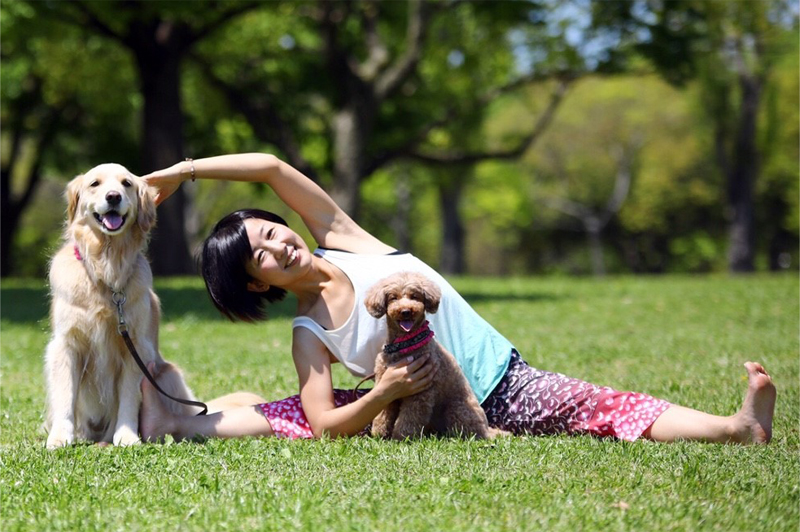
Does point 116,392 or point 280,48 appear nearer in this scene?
point 116,392

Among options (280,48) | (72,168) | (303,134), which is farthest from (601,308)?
(72,168)

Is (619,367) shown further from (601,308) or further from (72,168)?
(72,168)

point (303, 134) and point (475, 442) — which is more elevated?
point (303, 134)

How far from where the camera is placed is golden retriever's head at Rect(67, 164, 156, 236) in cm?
487

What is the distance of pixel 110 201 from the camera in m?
4.85

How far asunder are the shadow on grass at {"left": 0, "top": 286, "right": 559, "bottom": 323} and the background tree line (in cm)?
108

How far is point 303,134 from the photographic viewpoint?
25.8 metres

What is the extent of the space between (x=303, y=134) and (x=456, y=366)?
2146 cm

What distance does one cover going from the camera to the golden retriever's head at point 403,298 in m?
4.53

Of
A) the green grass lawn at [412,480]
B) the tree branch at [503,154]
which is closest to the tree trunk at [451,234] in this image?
the tree branch at [503,154]

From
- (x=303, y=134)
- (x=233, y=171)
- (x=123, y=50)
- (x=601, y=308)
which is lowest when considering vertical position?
(x=601, y=308)

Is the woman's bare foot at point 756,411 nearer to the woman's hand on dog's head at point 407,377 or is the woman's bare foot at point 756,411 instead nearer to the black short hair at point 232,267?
the woman's hand on dog's head at point 407,377

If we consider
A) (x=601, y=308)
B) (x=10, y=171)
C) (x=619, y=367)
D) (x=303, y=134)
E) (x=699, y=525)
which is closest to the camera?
(x=699, y=525)

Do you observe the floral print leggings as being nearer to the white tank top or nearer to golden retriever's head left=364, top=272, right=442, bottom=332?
the white tank top
